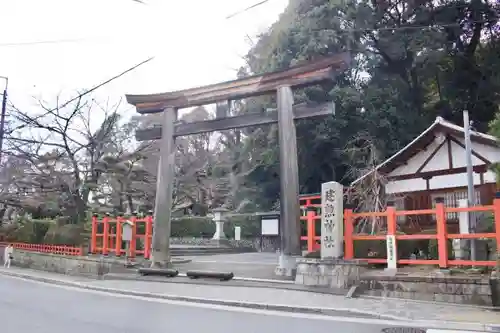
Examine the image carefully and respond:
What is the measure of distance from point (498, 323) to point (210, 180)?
104ft

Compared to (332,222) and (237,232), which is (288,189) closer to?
(332,222)

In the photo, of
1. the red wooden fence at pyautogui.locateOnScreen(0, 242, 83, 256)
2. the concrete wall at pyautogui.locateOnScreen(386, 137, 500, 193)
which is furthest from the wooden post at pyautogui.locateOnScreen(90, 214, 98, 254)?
the concrete wall at pyautogui.locateOnScreen(386, 137, 500, 193)

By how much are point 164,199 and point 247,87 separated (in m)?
5.02

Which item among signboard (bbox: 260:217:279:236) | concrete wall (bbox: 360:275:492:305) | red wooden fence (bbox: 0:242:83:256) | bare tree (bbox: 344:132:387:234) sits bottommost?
concrete wall (bbox: 360:275:492:305)

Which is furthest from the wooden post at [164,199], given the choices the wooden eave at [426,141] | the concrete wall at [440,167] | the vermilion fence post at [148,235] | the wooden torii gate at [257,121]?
the concrete wall at [440,167]

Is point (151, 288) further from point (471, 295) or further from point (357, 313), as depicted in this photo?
point (471, 295)

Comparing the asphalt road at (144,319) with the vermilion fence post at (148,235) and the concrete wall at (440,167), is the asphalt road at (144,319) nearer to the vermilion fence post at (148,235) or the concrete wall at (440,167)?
the vermilion fence post at (148,235)

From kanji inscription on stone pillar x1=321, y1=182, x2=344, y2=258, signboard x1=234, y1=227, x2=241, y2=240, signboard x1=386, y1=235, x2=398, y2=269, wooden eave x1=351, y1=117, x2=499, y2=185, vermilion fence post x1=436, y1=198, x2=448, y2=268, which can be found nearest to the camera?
vermilion fence post x1=436, y1=198, x2=448, y2=268

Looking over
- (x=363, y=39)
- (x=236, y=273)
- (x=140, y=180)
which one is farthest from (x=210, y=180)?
(x=236, y=273)

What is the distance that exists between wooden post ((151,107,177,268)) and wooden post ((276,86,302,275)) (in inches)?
176

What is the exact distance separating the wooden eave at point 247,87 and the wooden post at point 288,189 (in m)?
0.49

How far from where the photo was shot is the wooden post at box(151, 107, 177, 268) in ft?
52.5

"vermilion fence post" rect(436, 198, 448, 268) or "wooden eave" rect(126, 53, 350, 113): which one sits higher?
"wooden eave" rect(126, 53, 350, 113)

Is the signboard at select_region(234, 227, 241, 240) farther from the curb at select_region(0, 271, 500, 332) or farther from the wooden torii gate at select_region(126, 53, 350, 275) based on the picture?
the curb at select_region(0, 271, 500, 332)
